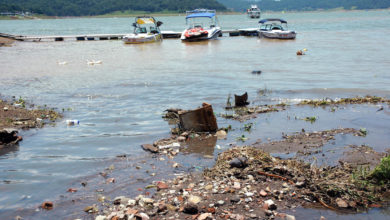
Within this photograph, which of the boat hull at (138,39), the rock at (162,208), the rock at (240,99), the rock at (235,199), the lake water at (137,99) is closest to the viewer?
the rock at (162,208)

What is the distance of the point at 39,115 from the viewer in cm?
1109

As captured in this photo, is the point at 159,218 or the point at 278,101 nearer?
the point at 159,218

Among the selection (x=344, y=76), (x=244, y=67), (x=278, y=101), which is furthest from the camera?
(x=244, y=67)

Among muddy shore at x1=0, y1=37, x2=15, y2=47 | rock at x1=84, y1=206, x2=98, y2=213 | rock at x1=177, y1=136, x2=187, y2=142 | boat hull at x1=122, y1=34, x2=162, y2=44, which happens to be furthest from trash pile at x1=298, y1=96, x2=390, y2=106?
muddy shore at x1=0, y1=37, x2=15, y2=47

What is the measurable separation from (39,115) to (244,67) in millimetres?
13187

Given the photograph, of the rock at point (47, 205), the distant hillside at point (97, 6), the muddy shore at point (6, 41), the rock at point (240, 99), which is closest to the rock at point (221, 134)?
the rock at point (240, 99)

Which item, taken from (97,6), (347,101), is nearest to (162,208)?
(347,101)

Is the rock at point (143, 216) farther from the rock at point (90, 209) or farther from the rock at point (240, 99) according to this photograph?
the rock at point (240, 99)

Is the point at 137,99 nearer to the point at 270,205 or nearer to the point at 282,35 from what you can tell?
the point at 270,205

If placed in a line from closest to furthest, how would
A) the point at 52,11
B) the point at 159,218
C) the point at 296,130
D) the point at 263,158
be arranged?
the point at 159,218
the point at 263,158
the point at 296,130
the point at 52,11

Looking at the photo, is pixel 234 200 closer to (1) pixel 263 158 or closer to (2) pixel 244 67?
(1) pixel 263 158

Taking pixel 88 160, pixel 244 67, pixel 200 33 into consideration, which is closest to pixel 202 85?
pixel 244 67

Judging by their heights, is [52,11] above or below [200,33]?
above

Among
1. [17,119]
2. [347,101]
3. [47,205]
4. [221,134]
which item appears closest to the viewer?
[47,205]
